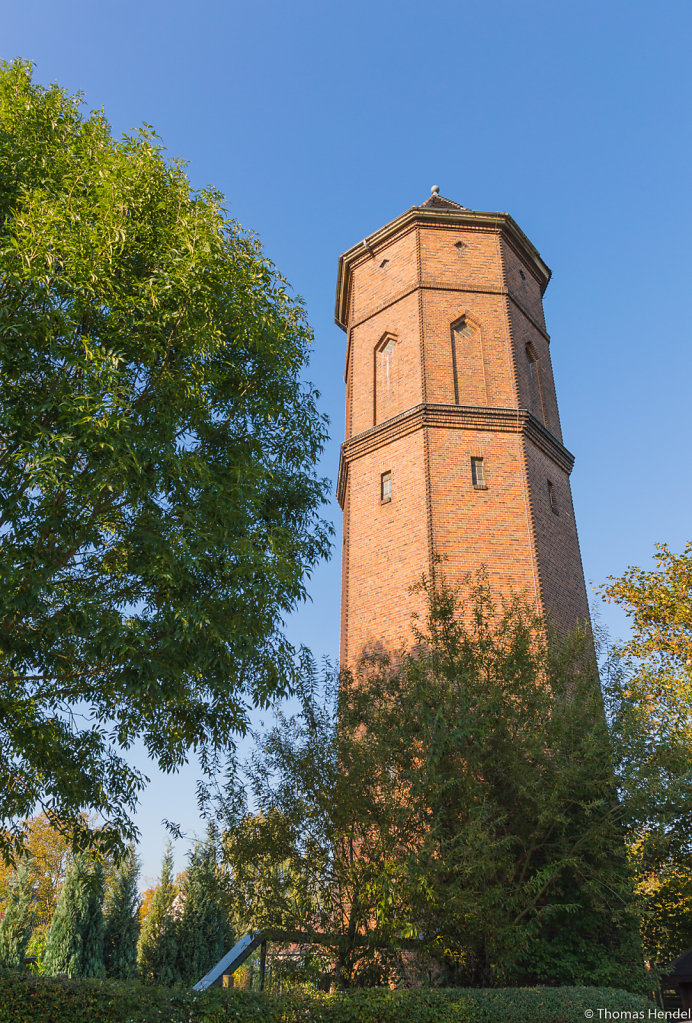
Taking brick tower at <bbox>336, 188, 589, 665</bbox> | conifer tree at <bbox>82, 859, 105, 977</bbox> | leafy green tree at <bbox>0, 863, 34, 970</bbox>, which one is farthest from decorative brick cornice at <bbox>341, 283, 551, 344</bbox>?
leafy green tree at <bbox>0, 863, 34, 970</bbox>

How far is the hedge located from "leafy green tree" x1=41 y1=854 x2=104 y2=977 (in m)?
13.6

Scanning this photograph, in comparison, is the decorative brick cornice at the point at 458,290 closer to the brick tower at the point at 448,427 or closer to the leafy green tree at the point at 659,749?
the brick tower at the point at 448,427

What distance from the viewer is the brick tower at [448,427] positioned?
1541cm

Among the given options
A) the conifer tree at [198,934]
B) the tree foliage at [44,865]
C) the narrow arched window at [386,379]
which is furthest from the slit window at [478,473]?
the tree foliage at [44,865]

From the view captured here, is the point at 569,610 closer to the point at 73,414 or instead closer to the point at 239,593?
the point at 239,593

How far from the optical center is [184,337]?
28.1 ft

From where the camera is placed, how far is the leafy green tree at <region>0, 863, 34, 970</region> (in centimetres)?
2194

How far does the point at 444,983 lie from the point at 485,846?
127 inches

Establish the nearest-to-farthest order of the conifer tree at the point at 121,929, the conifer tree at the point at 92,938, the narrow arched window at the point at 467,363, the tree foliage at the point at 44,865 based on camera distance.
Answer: the narrow arched window at the point at 467,363
the conifer tree at the point at 92,938
the conifer tree at the point at 121,929
the tree foliage at the point at 44,865

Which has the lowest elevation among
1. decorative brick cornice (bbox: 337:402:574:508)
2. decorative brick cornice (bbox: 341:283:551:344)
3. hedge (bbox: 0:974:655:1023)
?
hedge (bbox: 0:974:655:1023)

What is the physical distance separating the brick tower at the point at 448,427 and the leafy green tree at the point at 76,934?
418 inches

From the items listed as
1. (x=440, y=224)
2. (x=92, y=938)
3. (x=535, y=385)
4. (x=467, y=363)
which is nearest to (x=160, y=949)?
(x=92, y=938)

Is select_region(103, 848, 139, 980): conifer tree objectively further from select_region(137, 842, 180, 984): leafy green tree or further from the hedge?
the hedge

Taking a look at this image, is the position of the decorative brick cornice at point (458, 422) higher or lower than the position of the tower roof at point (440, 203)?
lower
